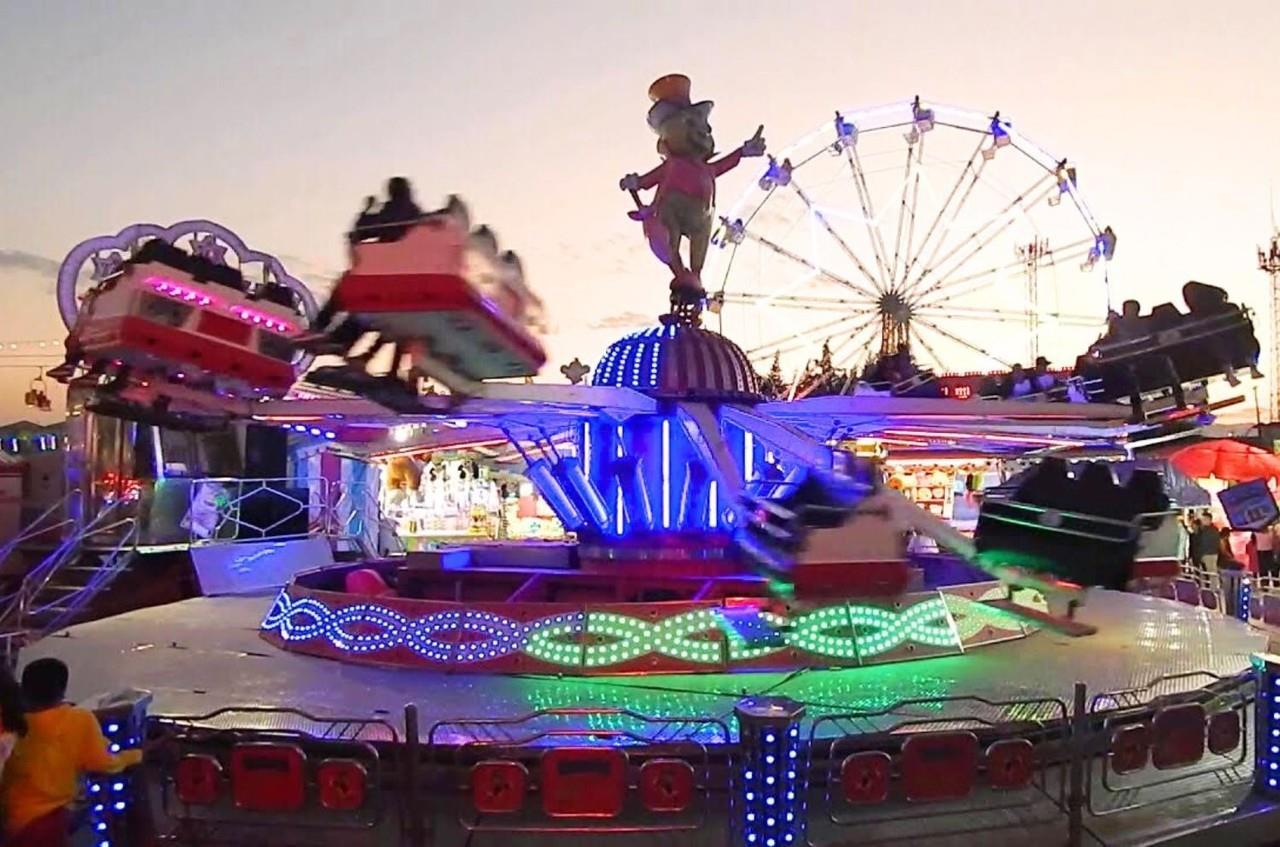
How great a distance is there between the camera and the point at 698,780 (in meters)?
6.30

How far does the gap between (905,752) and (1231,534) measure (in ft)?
53.3

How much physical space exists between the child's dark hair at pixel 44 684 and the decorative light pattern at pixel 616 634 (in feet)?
15.1

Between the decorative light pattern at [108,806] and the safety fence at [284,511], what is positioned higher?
the safety fence at [284,511]

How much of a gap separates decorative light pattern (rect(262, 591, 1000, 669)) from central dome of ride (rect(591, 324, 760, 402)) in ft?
9.03

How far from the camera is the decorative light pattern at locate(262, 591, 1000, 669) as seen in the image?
355 inches

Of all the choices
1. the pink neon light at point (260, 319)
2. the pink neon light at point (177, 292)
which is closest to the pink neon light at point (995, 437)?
the pink neon light at point (260, 319)

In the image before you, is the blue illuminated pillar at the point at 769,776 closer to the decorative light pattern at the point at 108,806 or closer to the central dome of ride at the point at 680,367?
the decorative light pattern at the point at 108,806

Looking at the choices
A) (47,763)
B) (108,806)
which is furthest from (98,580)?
(47,763)

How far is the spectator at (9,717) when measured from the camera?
454 centimetres

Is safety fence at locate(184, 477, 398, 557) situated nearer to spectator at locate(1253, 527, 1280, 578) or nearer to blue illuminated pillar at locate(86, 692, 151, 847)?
blue illuminated pillar at locate(86, 692, 151, 847)

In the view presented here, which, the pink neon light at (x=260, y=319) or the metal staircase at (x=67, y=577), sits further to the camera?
the metal staircase at (x=67, y=577)

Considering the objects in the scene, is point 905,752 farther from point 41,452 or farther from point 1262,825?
point 41,452

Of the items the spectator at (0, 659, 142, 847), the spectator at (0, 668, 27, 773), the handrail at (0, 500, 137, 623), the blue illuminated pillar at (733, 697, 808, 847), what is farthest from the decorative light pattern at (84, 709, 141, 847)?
the handrail at (0, 500, 137, 623)

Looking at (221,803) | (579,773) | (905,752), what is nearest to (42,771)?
(221,803)
